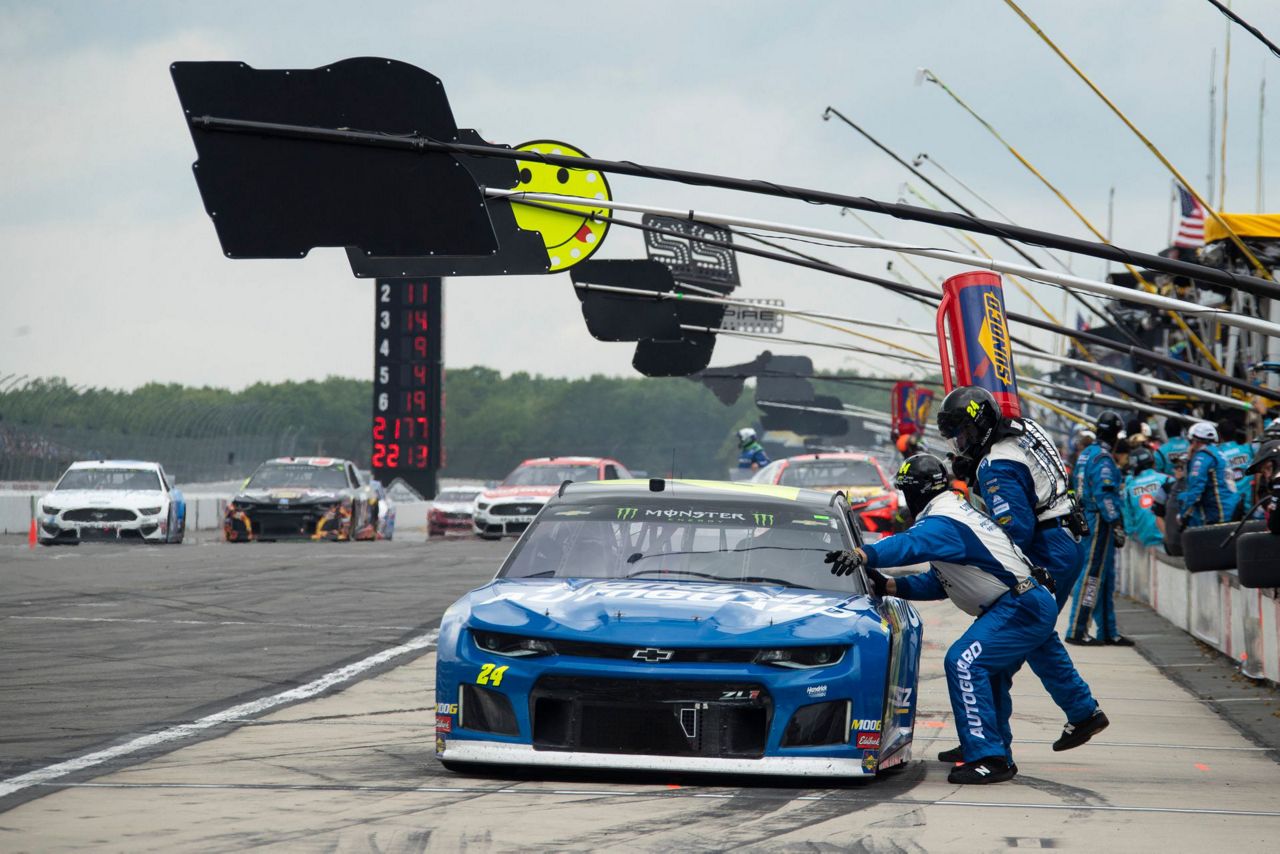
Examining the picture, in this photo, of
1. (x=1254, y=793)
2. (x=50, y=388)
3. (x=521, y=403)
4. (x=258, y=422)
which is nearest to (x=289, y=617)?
(x=1254, y=793)

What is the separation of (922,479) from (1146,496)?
448 inches

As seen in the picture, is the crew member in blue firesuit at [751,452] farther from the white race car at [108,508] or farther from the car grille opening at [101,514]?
the car grille opening at [101,514]

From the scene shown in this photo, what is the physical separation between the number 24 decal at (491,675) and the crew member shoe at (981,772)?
1.88m

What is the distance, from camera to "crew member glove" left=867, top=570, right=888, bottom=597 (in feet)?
26.7

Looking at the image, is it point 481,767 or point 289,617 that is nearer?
point 481,767

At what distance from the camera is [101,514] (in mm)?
30422

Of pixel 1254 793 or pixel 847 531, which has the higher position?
pixel 847 531

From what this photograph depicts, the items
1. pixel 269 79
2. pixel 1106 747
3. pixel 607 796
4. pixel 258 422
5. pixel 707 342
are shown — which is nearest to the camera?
pixel 607 796

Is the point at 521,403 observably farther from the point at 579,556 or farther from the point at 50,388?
the point at 579,556

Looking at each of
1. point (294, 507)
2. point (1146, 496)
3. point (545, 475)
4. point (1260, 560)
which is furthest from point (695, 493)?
point (545, 475)

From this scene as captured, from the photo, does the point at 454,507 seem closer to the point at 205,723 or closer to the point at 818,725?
the point at 205,723

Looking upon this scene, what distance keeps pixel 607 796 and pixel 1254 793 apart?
104 inches

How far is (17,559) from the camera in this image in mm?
24516

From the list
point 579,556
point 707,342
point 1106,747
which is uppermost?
point 707,342
